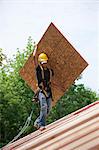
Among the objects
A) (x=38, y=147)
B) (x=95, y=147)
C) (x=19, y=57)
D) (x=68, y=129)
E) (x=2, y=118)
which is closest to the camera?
(x=95, y=147)

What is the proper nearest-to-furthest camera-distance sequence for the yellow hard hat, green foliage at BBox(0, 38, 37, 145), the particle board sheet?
1. the yellow hard hat
2. the particle board sheet
3. green foliage at BBox(0, 38, 37, 145)

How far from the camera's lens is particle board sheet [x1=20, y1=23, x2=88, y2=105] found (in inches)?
238

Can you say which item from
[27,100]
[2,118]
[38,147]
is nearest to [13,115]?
[2,118]

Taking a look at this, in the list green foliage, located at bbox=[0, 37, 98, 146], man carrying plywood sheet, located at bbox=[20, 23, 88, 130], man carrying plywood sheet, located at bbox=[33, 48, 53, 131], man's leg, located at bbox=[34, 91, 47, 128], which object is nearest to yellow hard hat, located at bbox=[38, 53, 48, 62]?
man carrying plywood sheet, located at bbox=[33, 48, 53, 131]

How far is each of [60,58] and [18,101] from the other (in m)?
21.7

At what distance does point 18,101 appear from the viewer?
27.8 m

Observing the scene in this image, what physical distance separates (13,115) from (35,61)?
70.0 ft

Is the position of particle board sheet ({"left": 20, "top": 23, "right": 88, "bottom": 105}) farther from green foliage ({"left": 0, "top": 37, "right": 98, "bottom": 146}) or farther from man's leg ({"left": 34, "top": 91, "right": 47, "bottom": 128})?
green foliage ({"left": 0, "top": 37, "right": 98, "bottom": 146})

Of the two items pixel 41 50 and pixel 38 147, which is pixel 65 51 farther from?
pixel 38 147

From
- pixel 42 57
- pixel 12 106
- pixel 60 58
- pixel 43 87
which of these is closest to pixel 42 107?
pixel 43 87

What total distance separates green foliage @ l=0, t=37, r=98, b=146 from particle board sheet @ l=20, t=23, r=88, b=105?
1553 cm

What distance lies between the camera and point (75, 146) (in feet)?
4.96

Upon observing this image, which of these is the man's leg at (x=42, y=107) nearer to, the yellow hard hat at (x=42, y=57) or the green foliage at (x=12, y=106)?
the yellow hard hat at (x=42, y=57)

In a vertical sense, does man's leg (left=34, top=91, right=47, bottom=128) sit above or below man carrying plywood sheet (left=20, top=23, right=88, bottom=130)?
below
